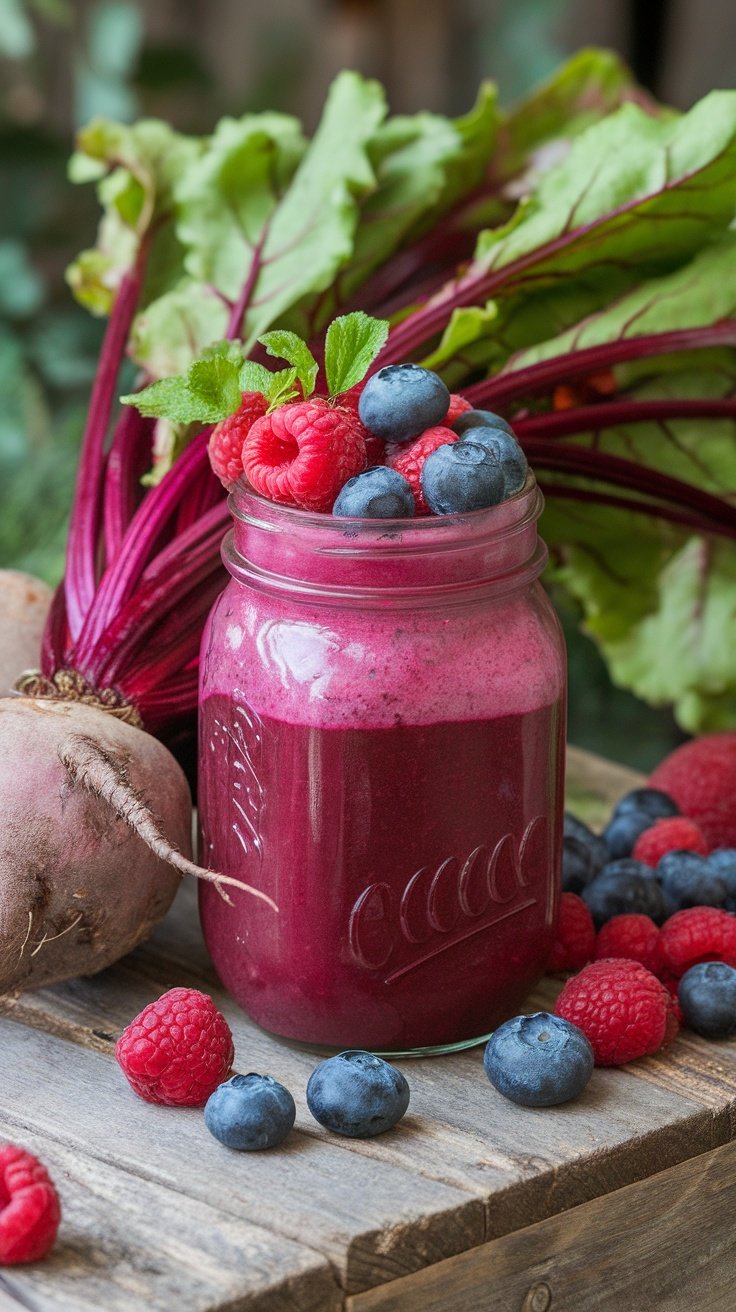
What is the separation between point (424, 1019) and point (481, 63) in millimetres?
2422

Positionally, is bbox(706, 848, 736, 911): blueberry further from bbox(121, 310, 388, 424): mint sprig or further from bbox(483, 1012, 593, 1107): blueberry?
bbox(121, 310, 388, 424): mint sprig

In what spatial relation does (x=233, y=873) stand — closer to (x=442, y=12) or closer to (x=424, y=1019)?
(x=424, y=1019)

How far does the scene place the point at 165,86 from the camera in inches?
107

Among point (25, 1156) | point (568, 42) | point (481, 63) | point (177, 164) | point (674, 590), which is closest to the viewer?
point (25, 1156)

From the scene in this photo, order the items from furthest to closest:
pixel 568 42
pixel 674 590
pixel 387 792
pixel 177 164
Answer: pixel 568 42 < pixel 674 590 < pixel 177 164 < pixel 387 792

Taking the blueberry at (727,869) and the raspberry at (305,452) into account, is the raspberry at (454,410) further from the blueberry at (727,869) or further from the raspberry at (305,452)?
the blueberry at (727,869)

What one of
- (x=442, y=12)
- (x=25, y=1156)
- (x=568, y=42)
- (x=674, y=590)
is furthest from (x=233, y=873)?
(x=442, y=12)

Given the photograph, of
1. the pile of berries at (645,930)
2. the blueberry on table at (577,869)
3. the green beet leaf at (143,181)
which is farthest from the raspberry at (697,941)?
the green beet leaf at (143,181)

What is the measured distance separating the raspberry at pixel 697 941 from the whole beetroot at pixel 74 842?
41 cm

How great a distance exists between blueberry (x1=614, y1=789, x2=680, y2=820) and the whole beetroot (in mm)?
498

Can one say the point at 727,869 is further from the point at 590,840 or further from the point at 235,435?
the point at 235,435

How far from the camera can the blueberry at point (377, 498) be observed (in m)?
1.00

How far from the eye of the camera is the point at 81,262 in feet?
5.80

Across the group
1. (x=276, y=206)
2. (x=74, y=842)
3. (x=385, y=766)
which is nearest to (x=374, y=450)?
(x=385, y=766)
